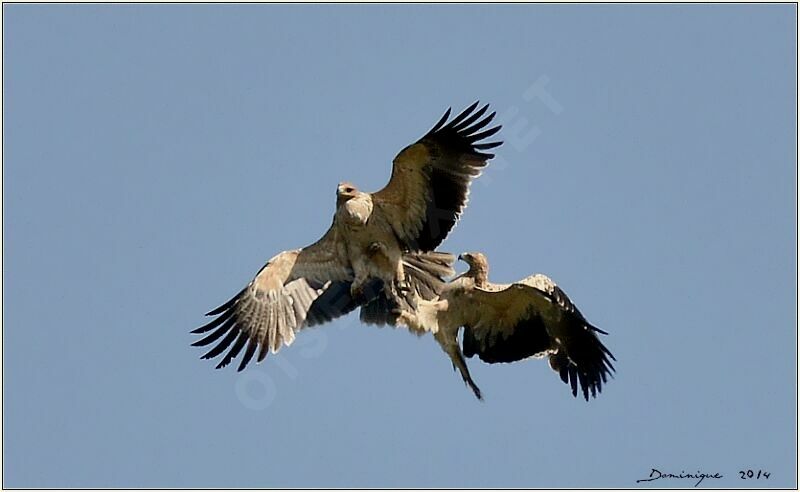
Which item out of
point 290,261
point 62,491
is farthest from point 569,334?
point 62,491

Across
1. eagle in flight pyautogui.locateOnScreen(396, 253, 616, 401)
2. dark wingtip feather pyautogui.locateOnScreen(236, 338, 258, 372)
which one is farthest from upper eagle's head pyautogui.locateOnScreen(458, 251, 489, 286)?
dark wingtip feather pyautogui.locateOnScreen(236, 338, 258, 372)

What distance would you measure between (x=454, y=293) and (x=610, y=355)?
150 centimetres

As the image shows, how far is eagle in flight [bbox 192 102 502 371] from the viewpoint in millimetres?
14914

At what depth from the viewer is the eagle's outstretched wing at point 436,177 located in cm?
1487

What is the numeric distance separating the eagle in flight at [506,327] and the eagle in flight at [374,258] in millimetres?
368

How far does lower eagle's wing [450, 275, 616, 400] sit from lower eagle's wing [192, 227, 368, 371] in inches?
53.1

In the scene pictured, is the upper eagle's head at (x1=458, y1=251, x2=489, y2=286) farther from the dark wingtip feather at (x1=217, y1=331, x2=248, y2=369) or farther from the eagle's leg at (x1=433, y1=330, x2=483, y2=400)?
the dark wingtip feather at (x1=217, y1=331, x2=248, y2=369)

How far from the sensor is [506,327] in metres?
14.6

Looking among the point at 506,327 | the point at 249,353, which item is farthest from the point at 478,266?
the point at 249,353

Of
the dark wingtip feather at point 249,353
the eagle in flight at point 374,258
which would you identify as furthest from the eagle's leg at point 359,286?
the dark wingtip feather at point 249,353

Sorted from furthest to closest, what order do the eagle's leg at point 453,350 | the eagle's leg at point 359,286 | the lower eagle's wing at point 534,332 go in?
the eagle's leg at point 359,286 < the eagle's leg at point 453,350 < the lower eagle's wing at point 534,332

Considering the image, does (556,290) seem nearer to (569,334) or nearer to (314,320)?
(569,334)

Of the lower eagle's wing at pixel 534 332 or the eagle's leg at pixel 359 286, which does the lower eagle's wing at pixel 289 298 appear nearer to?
the eagle's leg at pixel 359 286

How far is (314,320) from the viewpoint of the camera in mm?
15328
